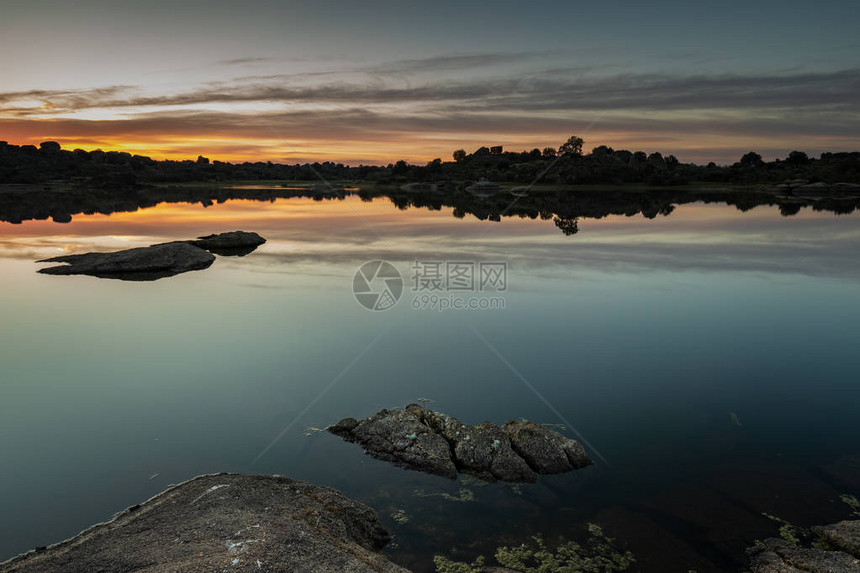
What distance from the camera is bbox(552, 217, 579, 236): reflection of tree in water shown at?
189 ft

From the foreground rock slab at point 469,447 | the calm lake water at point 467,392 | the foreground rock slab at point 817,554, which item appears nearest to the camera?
the foreground rock slab at point 817,554

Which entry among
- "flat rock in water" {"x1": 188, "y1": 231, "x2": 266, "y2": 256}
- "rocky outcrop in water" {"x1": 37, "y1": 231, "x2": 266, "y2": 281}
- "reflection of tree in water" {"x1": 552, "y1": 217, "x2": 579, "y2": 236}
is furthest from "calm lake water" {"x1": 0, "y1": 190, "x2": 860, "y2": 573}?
"reflection of tree in water" {"x1": 552, "y1": 217, "x2": 579, "y2": 236}

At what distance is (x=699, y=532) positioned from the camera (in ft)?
31.9

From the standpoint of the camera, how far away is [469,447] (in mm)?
12258

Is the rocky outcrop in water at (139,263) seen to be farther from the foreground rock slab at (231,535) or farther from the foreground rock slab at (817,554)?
the foreground rock slab at (817,554)

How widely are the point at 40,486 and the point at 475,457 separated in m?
10.3

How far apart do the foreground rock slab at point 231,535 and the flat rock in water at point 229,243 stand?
129 feet

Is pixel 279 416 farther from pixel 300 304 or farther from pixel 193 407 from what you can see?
pixel 300 304

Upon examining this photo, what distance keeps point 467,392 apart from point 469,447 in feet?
13.1

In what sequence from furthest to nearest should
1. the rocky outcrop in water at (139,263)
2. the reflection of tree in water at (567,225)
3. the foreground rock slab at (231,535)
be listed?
the reflection of tree in water at (567,225), the rocky outcrop in water at (139,263), the foreground rock slab at (231,535)

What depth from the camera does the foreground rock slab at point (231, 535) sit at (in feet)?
24.8

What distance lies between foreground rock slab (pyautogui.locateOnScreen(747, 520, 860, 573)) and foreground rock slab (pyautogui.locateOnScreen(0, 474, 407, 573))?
6.80 m

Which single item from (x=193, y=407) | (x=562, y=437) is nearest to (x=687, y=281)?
(x=562, y=437)

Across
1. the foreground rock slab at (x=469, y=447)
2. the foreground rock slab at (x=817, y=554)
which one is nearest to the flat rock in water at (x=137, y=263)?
the foreground rock slab at (x=469, y=447)
